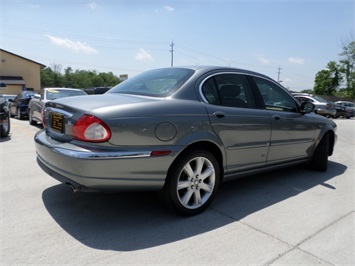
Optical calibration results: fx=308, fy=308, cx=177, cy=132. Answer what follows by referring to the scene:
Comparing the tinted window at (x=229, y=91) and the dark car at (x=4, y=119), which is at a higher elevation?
the tinted window at (x=229, y=91)

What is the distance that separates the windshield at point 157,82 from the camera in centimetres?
335

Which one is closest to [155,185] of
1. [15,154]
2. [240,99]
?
[240,99]

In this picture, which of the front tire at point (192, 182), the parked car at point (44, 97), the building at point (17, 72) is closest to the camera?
the front tire at point (192, 182)

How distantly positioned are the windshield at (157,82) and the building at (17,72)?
4086 cm

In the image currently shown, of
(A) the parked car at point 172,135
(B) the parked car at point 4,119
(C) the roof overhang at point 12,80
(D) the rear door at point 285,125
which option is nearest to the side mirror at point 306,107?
(D) the rear door at point 285,125

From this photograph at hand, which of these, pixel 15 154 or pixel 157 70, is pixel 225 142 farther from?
pixel 15 154

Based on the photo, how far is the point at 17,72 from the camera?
42.4 meters

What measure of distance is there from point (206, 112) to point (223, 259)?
1.49 meters

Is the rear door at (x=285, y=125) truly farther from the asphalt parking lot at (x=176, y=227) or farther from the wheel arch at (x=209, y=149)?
the wheel arch at (x=209, y=149)

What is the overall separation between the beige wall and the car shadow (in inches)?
1666

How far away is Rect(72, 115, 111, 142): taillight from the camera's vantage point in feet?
8.93

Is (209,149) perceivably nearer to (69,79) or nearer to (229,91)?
(229,91)

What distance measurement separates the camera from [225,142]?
11.4 feet

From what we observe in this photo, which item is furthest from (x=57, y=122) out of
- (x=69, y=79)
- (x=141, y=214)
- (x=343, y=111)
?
(x=69, y=79)
